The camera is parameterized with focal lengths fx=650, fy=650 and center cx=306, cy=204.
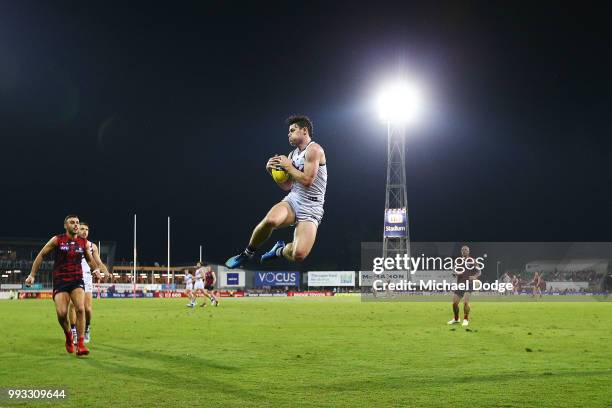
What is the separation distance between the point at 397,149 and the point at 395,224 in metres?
8.64

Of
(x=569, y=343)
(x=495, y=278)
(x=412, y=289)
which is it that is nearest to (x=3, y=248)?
(x=412, y=289)

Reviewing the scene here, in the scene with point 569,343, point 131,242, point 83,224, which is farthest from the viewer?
point 131,242

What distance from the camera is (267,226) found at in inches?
353

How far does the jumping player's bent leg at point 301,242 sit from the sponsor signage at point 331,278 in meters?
87.7

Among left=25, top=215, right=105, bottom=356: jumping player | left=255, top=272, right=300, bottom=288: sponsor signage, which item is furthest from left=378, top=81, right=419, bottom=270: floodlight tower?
left=25, top=215, right=105, bottom=356: jumping player

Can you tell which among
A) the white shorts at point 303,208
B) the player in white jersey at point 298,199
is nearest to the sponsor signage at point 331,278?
the player in white jersey at point 298,199

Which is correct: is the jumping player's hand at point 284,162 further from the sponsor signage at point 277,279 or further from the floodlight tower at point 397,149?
the sponsor signage at point 277,279

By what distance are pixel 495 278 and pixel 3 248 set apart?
247 feet

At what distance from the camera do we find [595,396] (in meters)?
9.26

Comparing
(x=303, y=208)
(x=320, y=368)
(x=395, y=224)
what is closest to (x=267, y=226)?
(x=303, y=208)

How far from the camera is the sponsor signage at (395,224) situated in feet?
236

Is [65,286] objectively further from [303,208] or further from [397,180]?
[397,180]

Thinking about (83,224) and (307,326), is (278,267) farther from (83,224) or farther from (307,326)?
(83,224)

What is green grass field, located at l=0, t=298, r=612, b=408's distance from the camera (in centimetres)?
917
